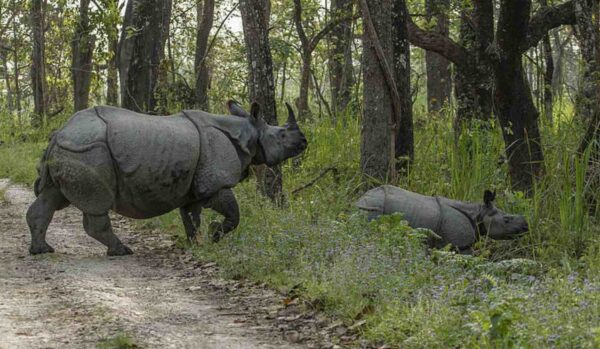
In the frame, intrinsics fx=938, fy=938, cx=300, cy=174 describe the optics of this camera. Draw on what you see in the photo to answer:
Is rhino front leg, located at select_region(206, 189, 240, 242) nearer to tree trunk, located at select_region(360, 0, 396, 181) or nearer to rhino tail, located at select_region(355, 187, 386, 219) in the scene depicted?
rhino tail, located at select_region(355, 187, 386, 219)

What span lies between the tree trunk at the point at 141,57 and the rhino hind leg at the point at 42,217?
6905 millimetres

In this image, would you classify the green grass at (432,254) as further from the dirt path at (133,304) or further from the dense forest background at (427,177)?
the dirt path at (133,304)

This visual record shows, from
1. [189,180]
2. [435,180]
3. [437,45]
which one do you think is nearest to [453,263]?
[189,180]

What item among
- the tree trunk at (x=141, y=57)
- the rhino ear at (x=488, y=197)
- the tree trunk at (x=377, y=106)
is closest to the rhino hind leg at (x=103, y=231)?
the tree trunk at (x=377, y=106)

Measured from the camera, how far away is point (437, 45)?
41.7ft

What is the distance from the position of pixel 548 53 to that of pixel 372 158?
19.5ft

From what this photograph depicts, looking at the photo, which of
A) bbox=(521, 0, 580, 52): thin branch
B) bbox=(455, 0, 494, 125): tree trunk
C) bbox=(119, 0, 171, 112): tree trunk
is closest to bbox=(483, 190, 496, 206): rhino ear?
bbox=(455, 0, 494, 125): tree trunk

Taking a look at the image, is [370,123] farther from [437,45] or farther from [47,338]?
[47,338]

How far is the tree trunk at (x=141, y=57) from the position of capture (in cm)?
1578

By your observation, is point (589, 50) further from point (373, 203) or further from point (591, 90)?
point (373, 203)

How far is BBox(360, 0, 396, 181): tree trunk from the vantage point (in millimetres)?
10953

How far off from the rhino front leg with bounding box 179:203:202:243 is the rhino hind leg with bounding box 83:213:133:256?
0.85 meters

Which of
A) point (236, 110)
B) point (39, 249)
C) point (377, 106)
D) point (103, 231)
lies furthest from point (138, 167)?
point (377, 106)

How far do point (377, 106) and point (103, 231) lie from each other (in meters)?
3.82
